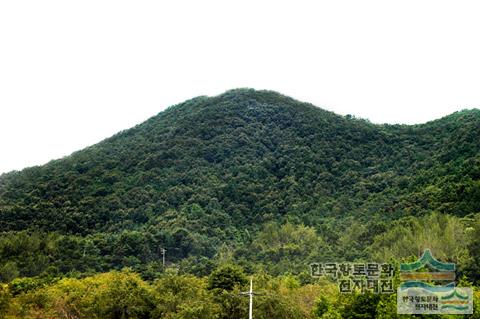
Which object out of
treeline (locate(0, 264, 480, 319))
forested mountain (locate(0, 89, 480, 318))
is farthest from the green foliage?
forested mountain (locate(0, 89, 480, 318))

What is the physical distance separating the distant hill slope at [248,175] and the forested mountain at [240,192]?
0.23 m

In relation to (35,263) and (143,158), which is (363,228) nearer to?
(35,263)

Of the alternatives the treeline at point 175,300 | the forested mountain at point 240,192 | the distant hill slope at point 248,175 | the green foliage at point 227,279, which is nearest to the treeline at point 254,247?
the forested mountain at point 240,192

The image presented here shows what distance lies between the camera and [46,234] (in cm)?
6291

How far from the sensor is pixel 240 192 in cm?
7919

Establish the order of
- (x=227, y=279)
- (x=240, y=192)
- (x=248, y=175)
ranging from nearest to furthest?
(x=227, y=279)
(x=240, y=192)
(x=248, y=175)

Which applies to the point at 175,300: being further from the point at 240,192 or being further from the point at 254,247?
the point at 240,192

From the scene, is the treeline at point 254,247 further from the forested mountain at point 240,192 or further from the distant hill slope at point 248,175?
the distant hill slope at point 248,175

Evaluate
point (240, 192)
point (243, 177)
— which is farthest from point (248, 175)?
point (240, 192)

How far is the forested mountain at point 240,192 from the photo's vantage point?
182ft

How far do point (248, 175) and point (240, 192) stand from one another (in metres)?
6.71

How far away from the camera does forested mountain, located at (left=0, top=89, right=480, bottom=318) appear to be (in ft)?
182

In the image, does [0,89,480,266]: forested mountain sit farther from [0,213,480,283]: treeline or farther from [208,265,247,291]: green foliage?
[208,265,247,291]: green foliage

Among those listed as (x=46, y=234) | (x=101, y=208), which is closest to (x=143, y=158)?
(x=101, y=208)
